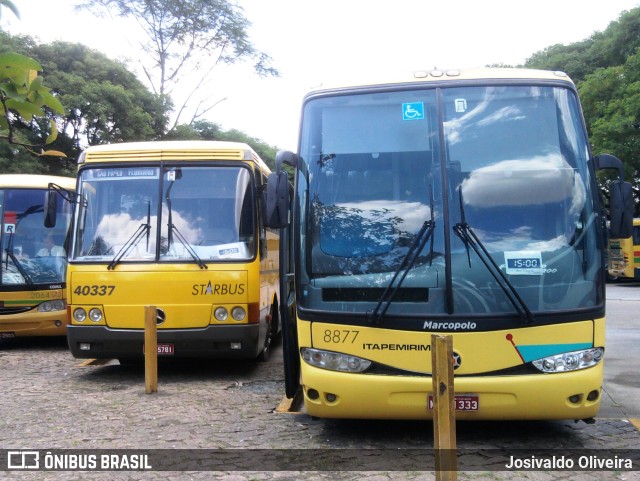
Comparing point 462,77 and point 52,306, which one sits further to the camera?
point 52,306

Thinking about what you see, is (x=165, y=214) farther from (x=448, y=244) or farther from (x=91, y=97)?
(x=91, y=97)

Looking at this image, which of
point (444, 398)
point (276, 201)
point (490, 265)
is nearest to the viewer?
point (444, 398)

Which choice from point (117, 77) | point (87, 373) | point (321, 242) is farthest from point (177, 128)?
point (321, 242)

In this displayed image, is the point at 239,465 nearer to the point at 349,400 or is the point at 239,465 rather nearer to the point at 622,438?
the point at 349,400

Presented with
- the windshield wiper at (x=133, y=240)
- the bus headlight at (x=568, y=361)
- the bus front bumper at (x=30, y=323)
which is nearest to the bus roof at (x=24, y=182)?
the bus front bumper at (x=30, y=323)

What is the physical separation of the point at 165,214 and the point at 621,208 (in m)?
5.14

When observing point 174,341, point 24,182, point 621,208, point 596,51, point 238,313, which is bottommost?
point 174,341

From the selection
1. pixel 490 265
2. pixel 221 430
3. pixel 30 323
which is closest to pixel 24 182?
pixel 30 323

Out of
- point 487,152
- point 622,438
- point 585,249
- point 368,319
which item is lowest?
point 622,438

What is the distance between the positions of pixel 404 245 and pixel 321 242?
699 millimetres

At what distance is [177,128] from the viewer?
2638 cm

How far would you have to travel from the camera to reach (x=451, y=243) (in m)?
5.50

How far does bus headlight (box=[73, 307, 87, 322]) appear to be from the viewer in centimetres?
828

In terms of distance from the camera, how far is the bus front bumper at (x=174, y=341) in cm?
822
